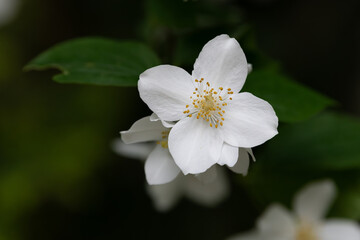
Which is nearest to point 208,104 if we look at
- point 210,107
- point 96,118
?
point 210,107

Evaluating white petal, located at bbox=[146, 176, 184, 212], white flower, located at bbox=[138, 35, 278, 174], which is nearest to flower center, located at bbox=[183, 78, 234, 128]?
white flower, located at bbox=[138, 35, 278, 174]

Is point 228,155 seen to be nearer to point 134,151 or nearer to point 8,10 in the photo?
point 134,151

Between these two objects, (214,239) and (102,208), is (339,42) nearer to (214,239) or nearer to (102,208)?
(214,239)

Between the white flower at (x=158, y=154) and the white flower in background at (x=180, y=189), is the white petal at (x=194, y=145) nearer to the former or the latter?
the white flower at (x=158, y=154)

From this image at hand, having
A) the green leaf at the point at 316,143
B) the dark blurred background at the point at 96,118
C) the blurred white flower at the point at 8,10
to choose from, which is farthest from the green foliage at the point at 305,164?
the blurred white flower at the point at 8,10

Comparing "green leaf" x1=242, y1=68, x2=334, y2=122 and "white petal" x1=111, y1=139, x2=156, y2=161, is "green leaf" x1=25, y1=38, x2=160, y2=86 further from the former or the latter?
"white petal" x1=111, y1=139, x2=156, y2=161
